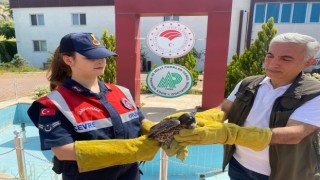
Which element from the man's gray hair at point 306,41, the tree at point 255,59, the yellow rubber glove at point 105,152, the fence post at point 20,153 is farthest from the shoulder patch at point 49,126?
the tree at point 255,59

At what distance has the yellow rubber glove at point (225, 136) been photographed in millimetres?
1459

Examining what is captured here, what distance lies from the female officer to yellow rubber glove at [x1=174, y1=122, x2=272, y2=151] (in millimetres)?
197

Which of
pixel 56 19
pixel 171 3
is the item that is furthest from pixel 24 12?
pixel 171 3

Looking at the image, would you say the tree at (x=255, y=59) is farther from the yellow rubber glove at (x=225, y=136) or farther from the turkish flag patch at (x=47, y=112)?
the turkish flag patch at (x=47, y=112)

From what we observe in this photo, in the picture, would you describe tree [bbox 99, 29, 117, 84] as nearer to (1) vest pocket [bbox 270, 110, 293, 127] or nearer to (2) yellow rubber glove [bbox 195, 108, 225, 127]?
(2) yellow rubber glove [bbox 195, 108, 225, 127]

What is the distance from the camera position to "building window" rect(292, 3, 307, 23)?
1551 cm

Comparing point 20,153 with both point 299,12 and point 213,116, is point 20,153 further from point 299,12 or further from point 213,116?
point 299,12

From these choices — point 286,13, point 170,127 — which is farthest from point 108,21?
point 170,127

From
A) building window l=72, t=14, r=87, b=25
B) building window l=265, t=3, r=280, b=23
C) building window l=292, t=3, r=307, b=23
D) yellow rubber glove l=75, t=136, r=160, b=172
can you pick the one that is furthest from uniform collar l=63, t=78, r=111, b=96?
building window l=72, t=14, r=87, b=25

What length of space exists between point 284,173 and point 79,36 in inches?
59.4

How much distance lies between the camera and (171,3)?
583 centimetres

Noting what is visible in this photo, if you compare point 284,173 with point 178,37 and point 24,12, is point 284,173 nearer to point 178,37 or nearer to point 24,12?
point 178,37

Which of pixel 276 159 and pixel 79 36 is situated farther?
pixel 276 159

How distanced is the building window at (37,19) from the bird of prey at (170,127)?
20752 mm
